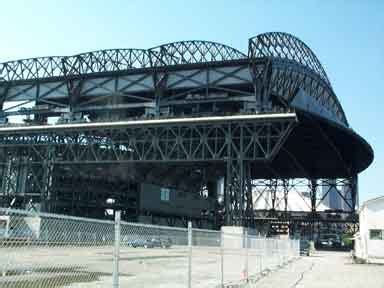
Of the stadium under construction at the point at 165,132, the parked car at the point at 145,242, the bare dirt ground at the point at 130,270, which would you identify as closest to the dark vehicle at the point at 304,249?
the stadium under construction at the point at 165,132

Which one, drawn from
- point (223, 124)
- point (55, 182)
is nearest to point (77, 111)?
point (55, 182)

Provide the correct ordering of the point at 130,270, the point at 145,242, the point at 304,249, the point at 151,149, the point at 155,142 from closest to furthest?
the point at 145,242 < the point at 130,270 < the point at 304,249 < the point at 155,142 < the point at 151,149

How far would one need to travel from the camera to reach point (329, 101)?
107188 millimetres

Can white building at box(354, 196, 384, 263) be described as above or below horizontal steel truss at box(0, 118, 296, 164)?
below

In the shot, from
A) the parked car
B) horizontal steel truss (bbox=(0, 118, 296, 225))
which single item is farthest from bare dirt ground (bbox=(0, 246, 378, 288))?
horizontal steel truss (bbox=(0, 118, 296, 225))

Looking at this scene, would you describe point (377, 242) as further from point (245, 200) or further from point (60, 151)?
point (60, 151)

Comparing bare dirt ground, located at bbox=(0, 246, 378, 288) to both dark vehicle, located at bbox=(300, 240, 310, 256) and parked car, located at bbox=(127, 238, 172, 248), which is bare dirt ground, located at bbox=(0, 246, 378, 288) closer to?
parked car, located at bbox=(127, 238, 172, 248)

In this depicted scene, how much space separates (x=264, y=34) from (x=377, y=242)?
49.8 m

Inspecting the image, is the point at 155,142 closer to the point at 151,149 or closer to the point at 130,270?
the point at 151,149

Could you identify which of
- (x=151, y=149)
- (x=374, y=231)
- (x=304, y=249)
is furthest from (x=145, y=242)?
(x=151, y=149)

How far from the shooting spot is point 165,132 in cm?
6969

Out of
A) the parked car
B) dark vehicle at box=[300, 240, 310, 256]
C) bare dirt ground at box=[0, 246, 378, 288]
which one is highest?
the parked car

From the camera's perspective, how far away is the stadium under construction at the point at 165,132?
66.3 meters

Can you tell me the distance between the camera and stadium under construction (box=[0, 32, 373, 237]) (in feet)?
218
